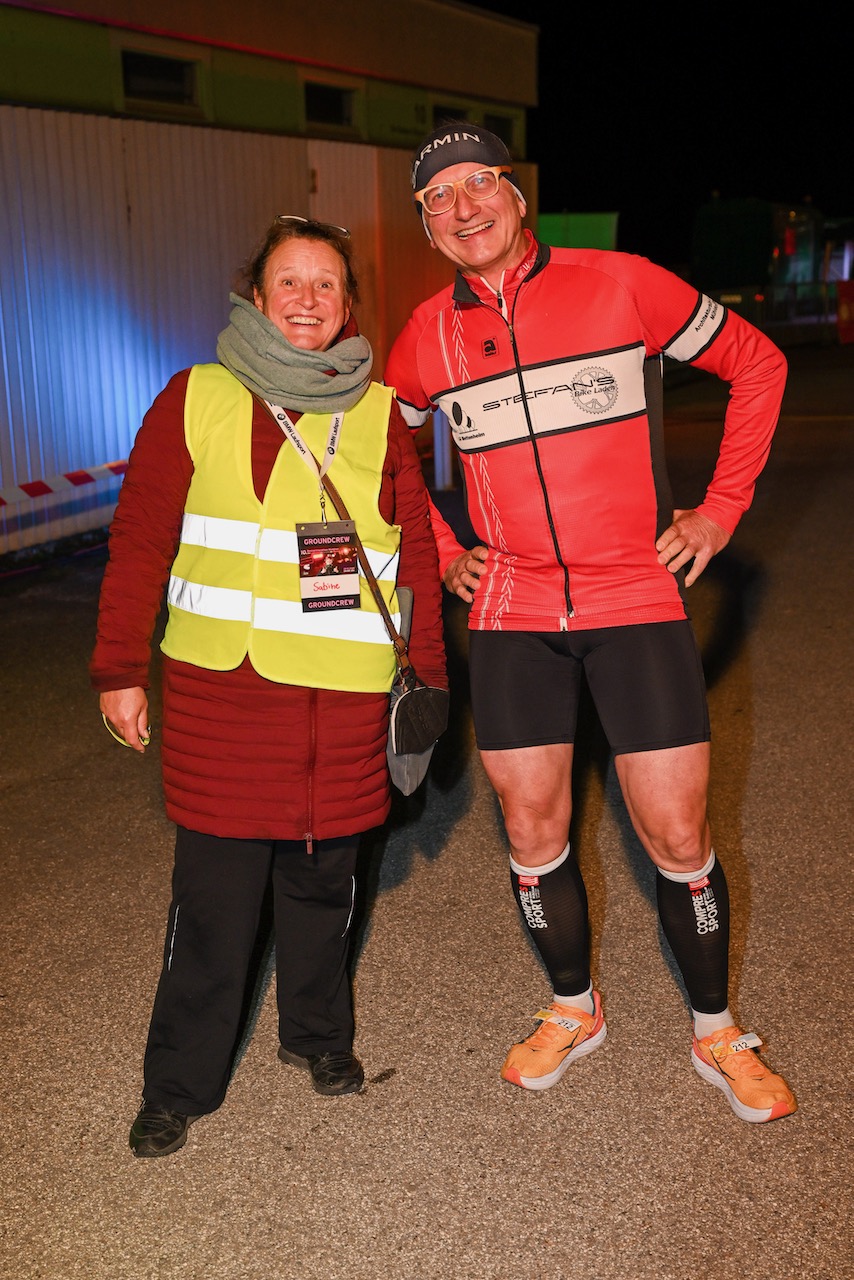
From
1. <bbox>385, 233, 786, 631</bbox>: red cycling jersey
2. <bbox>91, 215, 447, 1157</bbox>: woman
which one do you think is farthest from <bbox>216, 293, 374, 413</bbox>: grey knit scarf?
<bbox>385, 233, 786, 631</bbox>: red cycling jersey

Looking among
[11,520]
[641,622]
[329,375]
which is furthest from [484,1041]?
[11,520]

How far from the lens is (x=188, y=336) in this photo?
12.2 m

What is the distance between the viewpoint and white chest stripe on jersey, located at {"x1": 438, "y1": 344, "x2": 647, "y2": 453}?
10.2 ft

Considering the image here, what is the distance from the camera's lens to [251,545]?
9.79 feet

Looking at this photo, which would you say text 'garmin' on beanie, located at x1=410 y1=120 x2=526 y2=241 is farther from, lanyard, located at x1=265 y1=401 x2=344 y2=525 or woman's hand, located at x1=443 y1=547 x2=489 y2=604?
woman's hand, located at x1=443 y1=547 x2=489 y2=604

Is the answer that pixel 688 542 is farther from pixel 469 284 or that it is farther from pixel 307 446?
pixel 307 446

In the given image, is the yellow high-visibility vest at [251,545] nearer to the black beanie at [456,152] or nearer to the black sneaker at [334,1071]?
the black beanie at [456,152]

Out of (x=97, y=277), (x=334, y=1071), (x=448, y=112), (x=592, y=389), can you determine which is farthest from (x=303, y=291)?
(x=448, y=112)

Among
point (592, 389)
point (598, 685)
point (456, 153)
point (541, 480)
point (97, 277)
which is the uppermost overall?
point (456, 153)

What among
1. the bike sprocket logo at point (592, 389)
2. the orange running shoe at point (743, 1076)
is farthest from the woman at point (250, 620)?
the orange running shoe at point (743, 1076)

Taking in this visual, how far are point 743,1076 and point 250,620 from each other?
5.31 ft

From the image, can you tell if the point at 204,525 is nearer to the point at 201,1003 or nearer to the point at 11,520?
the point at 201,1003

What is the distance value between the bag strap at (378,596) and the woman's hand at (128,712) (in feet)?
1.90

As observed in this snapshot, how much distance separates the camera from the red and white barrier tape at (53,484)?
995cm
